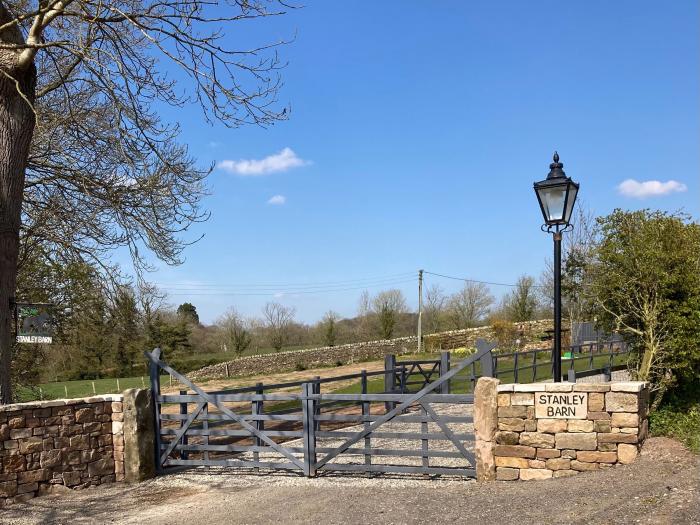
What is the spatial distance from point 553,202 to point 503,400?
243cm

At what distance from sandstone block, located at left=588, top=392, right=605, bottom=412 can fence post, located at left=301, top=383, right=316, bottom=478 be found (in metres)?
3.46

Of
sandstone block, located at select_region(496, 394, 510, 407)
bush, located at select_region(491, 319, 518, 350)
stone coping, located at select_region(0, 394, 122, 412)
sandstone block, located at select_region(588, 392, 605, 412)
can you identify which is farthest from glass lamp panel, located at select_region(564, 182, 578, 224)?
bush, located at select_region(491, 319, 518, 350)

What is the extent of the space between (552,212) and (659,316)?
199 inches

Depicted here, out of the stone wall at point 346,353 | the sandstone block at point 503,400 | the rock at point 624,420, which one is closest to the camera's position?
the rock at point 624,420

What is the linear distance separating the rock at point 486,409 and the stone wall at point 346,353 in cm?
2559

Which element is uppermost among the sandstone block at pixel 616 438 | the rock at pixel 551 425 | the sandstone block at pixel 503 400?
the sandstone block at pixel 503 400

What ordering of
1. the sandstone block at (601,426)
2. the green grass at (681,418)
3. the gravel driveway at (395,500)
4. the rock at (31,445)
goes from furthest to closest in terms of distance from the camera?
the rock at (31,445) → the green grass at (681,418) → the sandstone block at (601,426) → the gravel driveway at (395,500)

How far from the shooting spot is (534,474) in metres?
6.86

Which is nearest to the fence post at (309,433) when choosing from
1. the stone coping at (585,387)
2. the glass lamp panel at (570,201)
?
Answer: the stone coping at (585,387)

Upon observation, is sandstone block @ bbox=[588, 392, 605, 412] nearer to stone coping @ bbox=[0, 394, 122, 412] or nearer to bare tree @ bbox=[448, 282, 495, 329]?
stone coping @ bbox=[0, 394, 122, 412]

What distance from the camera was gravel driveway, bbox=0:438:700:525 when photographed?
536 centimetres

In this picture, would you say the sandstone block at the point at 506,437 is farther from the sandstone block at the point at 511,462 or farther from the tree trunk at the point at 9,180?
the tree trunk at the point at 9,180

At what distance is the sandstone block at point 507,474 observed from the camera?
22.8 ft

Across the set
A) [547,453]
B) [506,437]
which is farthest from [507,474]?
[547,453]
